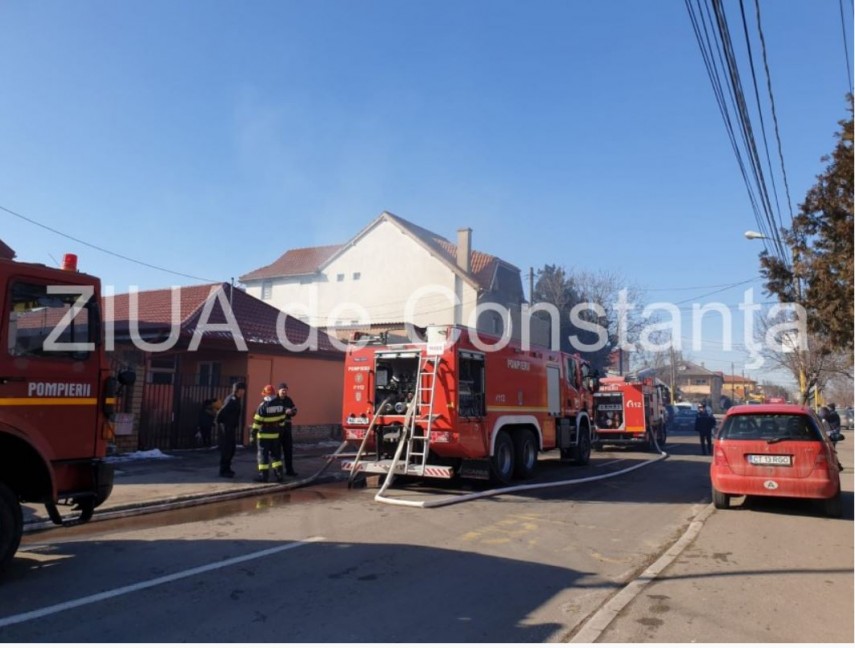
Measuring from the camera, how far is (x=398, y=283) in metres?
38.4

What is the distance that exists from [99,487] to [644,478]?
439 inches

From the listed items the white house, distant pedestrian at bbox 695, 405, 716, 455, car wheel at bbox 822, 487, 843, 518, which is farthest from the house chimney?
car wheel at bbox 822, 487, 843, 518

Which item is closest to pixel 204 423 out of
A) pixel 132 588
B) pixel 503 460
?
pixel 503 460

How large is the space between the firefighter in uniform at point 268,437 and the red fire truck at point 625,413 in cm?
1182

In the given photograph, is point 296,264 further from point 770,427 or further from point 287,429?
point 770,427

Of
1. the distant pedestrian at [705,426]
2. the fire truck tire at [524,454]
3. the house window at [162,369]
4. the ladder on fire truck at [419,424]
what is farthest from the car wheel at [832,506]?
the house window at [162,369]

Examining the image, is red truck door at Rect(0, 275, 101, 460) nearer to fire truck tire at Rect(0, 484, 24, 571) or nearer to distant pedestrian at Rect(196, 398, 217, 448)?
fire truck tire at Rect(0, 484, 24, 571)

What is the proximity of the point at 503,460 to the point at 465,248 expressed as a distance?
26248mm

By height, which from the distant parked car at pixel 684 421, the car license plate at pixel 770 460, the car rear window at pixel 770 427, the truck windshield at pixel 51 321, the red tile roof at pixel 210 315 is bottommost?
the distant parked car at pixel 684 421

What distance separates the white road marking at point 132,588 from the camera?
4.55 metres

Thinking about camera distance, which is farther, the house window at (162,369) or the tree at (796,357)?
the tree at (796,357)

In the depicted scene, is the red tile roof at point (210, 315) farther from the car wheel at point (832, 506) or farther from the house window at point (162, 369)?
the car wheel at point (832, 506)

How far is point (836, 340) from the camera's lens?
11648 millimetres

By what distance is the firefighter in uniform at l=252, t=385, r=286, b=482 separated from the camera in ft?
37.0
